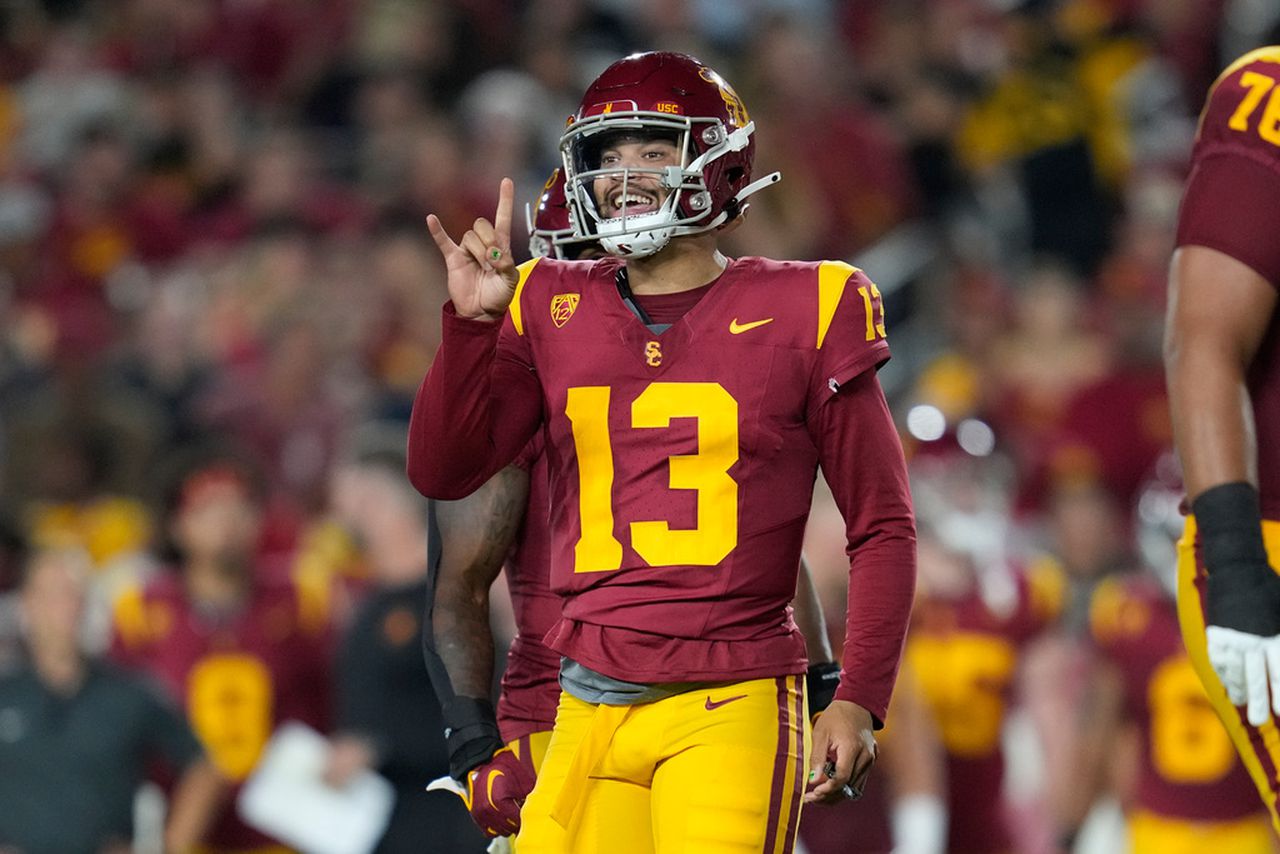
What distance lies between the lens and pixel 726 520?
3.19 metres

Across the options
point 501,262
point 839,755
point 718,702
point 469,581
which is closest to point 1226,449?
point 839,755

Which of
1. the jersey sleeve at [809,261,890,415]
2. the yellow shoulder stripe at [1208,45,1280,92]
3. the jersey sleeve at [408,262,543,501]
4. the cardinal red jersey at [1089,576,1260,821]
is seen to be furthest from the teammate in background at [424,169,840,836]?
the cardinal red jersey at [1089,576,1260,821]

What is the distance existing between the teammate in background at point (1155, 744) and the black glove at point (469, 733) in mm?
3338

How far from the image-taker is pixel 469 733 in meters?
3.54

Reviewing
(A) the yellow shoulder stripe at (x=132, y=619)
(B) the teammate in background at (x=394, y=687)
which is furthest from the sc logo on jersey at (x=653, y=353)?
(A) the yellow shoulder stripe at (x=132, y=619)

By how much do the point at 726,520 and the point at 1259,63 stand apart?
104cm

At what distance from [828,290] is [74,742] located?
3828mm

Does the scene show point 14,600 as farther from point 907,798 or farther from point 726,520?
point 726,520

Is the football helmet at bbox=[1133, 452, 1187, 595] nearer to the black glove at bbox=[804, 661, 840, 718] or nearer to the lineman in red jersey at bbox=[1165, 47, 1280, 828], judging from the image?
the black glove at bbox=[804, 661, 840, 718]

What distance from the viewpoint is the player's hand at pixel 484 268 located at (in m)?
3.17

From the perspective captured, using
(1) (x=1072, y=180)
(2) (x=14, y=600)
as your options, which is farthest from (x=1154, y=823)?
(1) (x=1072, y=180)

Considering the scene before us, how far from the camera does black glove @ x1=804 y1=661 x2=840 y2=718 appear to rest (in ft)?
11.3

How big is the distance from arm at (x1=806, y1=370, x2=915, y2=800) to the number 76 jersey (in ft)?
0.06

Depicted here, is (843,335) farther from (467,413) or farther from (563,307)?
(467,413)
